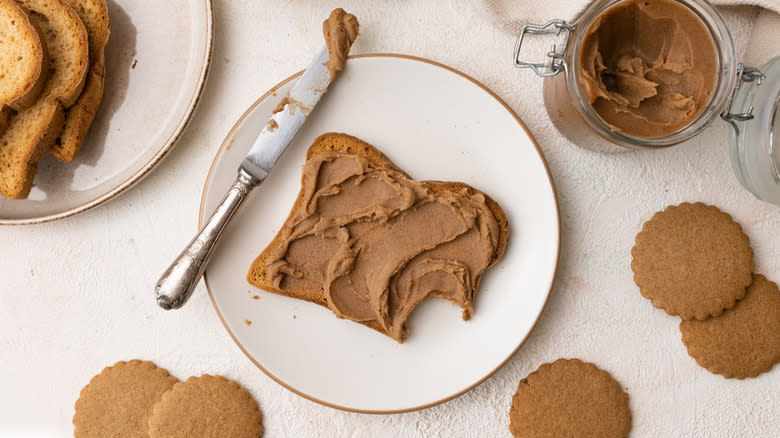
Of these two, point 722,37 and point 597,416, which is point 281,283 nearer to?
point 597,416

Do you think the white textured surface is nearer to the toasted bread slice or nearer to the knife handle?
the knife handle

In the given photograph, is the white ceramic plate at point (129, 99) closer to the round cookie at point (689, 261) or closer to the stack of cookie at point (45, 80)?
the stack of cookie at point (45, 80)

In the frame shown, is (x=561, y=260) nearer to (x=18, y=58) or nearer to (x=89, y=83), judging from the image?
(x=89, y=83)

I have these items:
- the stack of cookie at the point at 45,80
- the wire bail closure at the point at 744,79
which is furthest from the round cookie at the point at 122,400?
the wire bail closure at the point at 744,79

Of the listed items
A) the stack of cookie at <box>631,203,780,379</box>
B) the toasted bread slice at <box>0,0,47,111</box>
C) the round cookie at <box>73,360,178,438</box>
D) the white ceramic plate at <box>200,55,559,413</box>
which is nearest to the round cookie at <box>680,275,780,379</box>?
the stack of cookie at <box>631,203,780,379</box>

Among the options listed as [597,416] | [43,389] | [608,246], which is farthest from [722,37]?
[43,389]

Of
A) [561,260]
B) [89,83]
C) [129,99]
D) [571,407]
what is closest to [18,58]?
[89,83]
